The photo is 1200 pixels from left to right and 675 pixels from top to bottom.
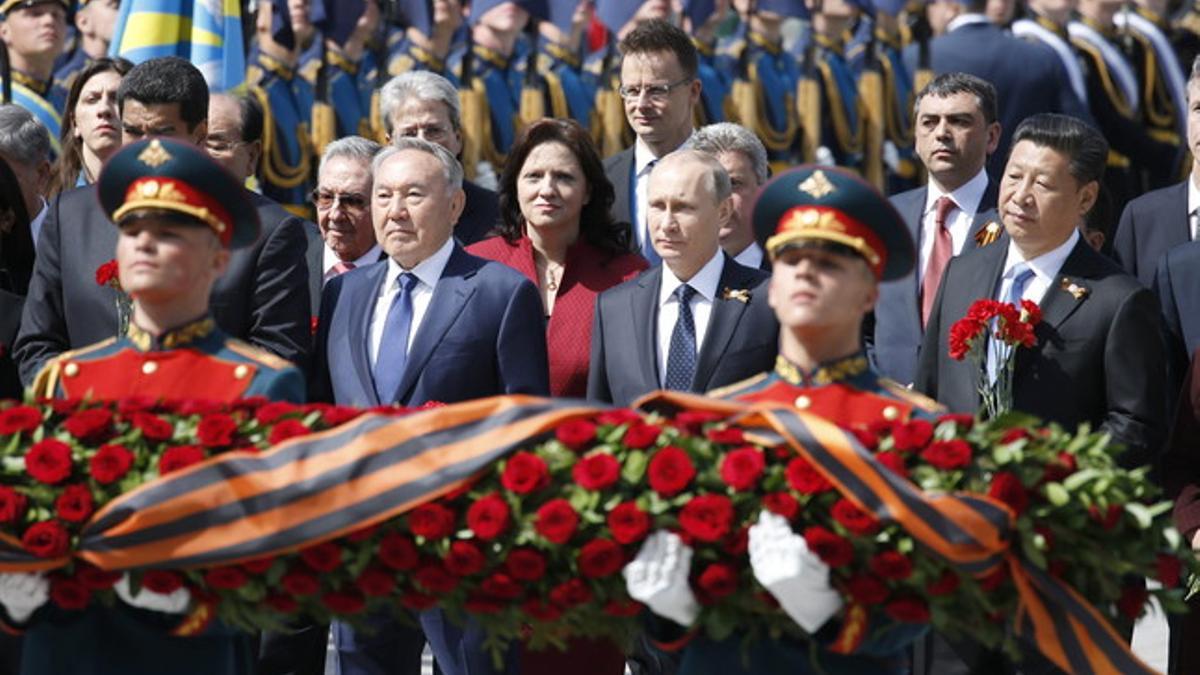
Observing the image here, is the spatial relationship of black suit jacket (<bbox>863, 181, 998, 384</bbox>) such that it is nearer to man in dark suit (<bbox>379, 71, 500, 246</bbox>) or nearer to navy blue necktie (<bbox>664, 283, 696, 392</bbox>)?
navy blue necktie (<bbox>664, 283, 696, 392</bbox>)

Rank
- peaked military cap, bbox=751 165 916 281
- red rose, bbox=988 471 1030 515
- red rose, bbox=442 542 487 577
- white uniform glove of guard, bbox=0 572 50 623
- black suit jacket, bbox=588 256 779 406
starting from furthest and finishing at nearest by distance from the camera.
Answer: black suit jacket, bbox=588 256 779 406
peaked military cap, bbox=751 165 916 281
white uniform glove of guard, bbox=0 572 50 623
red rose, bbox=442 542 487 577
red rose, bbox=988 471 1030 515

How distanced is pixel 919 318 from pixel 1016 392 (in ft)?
2.77

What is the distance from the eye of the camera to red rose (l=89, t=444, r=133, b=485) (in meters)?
5.70

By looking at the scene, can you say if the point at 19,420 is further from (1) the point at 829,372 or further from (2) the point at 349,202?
(2) the point at 349,202

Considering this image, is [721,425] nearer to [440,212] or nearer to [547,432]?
[547,432]

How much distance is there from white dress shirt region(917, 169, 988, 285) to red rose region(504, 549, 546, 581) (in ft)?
10.1

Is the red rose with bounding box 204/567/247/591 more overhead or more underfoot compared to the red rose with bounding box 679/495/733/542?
more underfoot

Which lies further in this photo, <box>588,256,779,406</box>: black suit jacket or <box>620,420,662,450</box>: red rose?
<box>588,256,779,406</box>: black suit jacket

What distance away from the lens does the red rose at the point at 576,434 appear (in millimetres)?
5672

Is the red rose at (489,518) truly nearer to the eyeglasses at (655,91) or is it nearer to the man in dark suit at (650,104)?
the man in dark suit at (650,104)

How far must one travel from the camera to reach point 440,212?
7.68 metres

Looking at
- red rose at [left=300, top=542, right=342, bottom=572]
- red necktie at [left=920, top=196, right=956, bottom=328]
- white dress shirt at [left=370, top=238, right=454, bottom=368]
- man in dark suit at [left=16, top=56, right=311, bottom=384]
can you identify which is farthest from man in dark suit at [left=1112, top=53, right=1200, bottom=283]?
red rose at [left=300, top=542, right=342, bottom=572]

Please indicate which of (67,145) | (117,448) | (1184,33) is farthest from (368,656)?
(1184,33)

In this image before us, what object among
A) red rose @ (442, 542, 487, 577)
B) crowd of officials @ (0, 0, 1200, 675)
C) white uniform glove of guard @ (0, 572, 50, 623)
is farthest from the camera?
crowd of officials @ (0, 0, 1200, 675)
